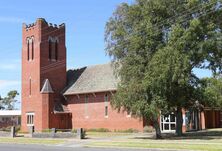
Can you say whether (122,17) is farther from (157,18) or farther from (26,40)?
(26,40)

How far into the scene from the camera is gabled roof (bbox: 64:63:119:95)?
55875 mm

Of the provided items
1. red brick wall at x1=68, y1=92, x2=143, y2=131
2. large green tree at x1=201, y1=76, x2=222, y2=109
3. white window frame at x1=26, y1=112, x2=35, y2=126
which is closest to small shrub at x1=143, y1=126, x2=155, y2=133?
red brick wall at x1=68, y1=92, x2=143, y2=131

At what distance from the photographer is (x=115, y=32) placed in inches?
1585

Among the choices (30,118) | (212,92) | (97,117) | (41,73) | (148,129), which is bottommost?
(148,129)

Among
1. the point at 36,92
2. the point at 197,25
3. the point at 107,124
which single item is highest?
the point at 197,25

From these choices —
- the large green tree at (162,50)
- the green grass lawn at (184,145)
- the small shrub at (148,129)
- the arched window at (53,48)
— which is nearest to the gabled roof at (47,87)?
the arched window at (53,48)

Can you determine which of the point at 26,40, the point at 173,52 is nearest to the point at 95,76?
the point at 26,40

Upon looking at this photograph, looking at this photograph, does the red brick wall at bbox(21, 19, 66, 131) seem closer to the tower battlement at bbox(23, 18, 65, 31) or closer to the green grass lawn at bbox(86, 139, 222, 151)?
the tower battlement at bbox(23, 18, 65, 31)

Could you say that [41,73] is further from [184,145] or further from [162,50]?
[184,145]

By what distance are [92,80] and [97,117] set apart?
5.32 m

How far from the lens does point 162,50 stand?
1464 inches

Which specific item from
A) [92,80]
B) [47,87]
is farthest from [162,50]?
[47,87]

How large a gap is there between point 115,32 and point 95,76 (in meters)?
19.9

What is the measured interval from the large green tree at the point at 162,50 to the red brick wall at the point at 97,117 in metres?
12.8
